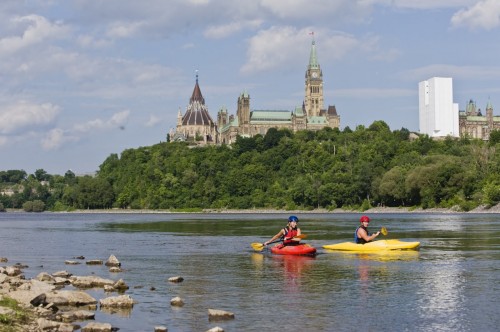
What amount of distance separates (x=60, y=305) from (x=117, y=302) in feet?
6.14

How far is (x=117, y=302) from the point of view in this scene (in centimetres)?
2688

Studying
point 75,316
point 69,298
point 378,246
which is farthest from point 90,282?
point 378,246

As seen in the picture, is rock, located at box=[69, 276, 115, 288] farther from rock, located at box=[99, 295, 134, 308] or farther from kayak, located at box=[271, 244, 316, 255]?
kayak, located at box=[271, 244, 316, 255]

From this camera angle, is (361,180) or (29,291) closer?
(29,291)

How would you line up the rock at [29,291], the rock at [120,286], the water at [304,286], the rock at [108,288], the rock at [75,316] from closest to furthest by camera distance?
the rock at [75,316] → the water at [304,286] → the rock at [29,291] → the rock at [108,288] → the rock at [120,286]

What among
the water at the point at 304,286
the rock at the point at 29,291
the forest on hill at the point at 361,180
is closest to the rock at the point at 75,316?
the water at the point at 304,286

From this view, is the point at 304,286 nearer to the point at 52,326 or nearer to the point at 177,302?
the point at 177,302

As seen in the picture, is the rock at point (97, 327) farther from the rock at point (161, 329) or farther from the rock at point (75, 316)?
the rock at point (75, 316)

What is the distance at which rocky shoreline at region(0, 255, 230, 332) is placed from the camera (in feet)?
73.6

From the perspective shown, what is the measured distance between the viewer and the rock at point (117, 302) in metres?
26.8

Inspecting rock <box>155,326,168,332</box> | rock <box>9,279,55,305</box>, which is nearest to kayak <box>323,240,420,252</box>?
rock <box>9,279,55,305</box>

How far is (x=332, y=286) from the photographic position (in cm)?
3164

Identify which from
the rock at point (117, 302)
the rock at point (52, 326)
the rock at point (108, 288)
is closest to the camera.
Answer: the rock at point (52, 326)

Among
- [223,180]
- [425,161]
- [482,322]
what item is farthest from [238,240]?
[223,180]
